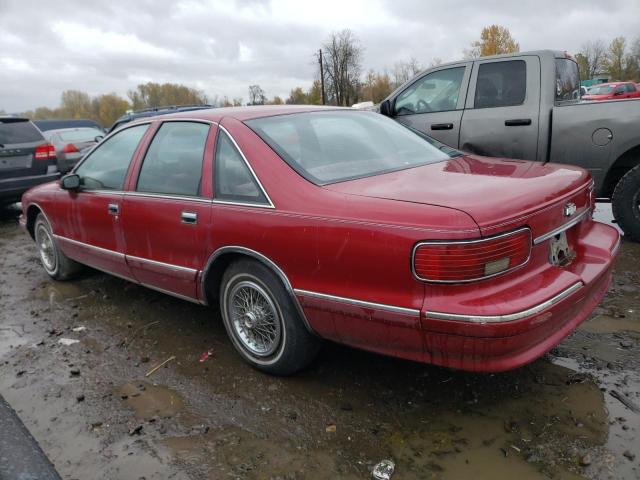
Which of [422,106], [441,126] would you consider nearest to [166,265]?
[441,126]

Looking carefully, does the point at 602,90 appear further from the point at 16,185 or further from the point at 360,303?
the point at 360,303

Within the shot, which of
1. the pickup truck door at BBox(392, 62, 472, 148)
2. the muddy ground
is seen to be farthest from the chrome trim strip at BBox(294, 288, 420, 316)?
the pickup truck door at BBox(392, 62, 472, 148)

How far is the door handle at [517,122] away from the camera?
5.17 m

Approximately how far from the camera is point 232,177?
3.04m

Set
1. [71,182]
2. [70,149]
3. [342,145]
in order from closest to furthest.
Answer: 1. [342,145]
2. [71,182]
3. [70,149]

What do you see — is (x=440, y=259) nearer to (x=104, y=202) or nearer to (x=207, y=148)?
(x=207, y=148)

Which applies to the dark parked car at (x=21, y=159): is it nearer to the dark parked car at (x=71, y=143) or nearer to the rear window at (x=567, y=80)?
the dark parked car at (x=71, y=143)

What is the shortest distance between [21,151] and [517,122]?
747 centimetres

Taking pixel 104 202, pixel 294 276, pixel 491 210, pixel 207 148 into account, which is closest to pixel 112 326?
pixel 104 202

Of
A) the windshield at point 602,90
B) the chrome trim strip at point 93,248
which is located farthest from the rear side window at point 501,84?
the windshield at point 602,90

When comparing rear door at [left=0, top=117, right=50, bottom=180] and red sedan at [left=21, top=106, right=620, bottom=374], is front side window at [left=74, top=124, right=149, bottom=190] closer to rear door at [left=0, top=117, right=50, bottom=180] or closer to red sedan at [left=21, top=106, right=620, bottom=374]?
red sedan at [left=21, top=106, right=620, bottom=374]

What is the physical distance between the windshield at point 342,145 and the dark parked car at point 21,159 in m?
6.72

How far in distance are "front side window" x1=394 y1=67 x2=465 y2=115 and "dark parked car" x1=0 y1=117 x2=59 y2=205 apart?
6.01 m

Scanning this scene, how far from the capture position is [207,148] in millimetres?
3232
